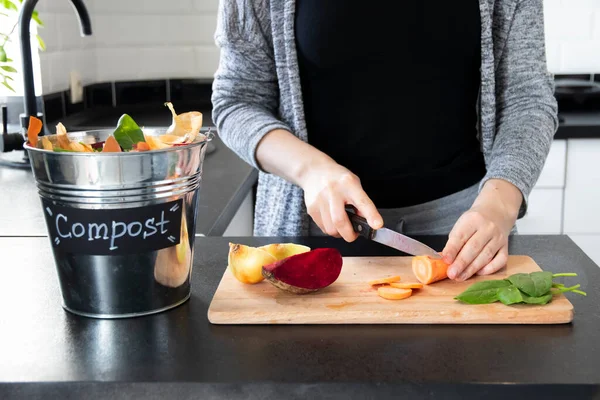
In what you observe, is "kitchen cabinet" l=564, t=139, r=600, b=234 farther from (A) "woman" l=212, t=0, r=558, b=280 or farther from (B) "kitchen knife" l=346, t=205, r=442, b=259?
(B) "kitchen knife" l=346, t=205, r=442, b=259

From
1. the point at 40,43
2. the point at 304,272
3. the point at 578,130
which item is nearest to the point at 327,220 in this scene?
the point at 304,272

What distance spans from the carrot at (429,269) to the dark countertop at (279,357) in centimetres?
12

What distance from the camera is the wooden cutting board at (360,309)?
2.71 ft

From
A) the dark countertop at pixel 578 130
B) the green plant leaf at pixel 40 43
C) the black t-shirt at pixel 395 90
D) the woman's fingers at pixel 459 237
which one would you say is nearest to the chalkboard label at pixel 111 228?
the woman's fingers at pixel 459 237

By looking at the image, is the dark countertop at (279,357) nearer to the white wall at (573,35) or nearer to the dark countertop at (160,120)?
the dark countertop at (160,120)

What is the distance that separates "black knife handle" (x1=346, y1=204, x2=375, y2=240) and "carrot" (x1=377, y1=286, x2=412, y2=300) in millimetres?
108

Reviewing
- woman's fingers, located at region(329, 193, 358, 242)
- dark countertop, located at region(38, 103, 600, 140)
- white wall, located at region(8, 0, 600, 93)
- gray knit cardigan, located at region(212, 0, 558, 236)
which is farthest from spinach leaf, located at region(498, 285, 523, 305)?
white wall, located at region(8, 0, 600, 93)

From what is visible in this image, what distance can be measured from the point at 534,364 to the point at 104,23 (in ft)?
7.99

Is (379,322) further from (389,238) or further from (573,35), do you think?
(573,35)

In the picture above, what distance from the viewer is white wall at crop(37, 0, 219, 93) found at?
9.18 ft

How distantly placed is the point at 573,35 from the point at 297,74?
1.99 metres

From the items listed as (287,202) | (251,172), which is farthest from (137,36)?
(287,202)

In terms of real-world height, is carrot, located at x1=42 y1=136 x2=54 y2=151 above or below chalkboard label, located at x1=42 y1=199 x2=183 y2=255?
above

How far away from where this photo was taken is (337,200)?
994 mm
